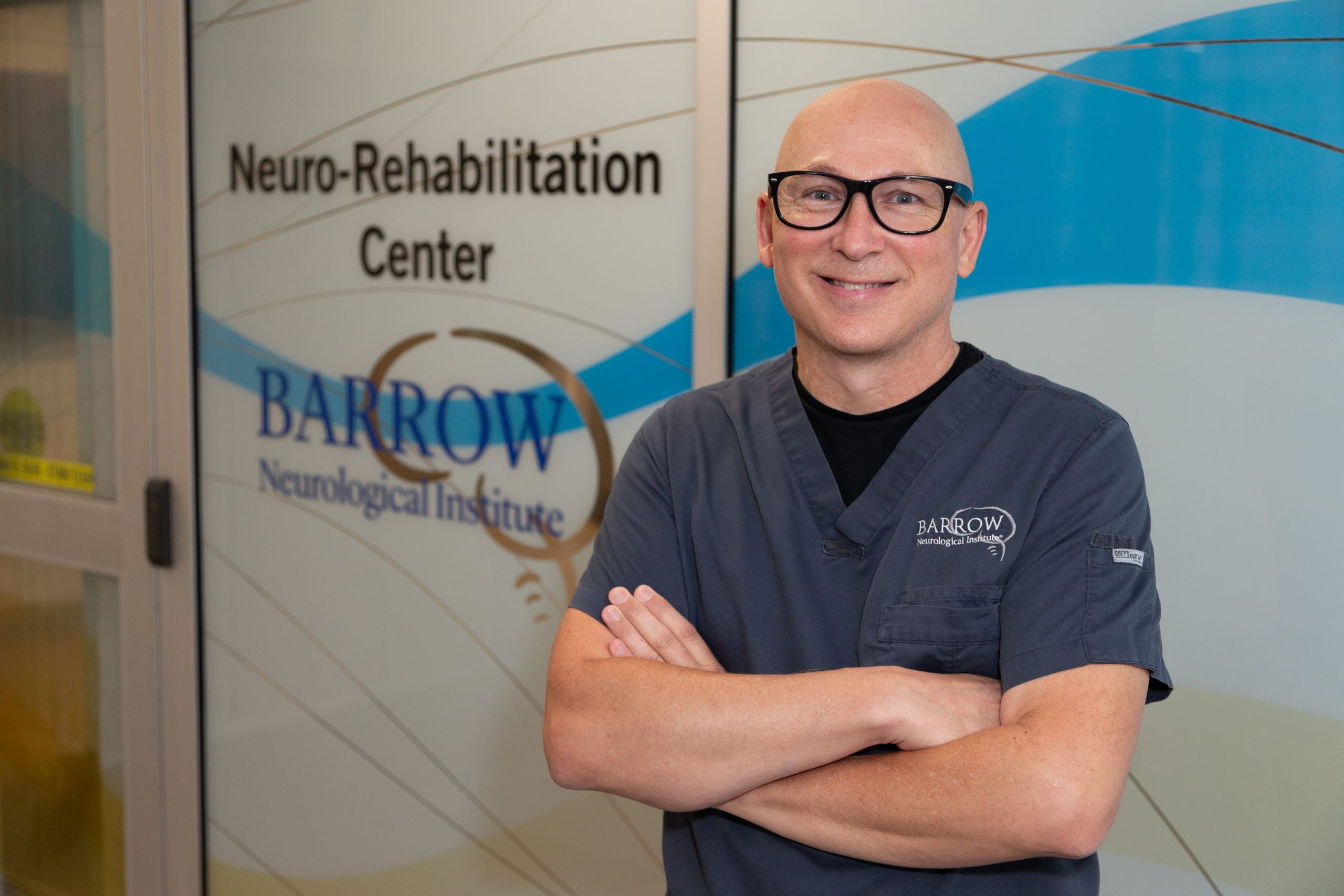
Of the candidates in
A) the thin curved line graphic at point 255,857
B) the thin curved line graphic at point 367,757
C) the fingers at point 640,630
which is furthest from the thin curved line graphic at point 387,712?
the fingers at point 640,630

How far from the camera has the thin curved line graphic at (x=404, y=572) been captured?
7.37 ft

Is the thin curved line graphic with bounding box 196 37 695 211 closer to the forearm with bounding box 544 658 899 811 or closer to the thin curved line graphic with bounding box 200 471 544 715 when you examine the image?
the thin curved line graphic with bounding box 200 471 544 715

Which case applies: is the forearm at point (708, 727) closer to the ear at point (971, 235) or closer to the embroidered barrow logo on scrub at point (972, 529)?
the embroidered barrow logo on scrub at point (972, 529)

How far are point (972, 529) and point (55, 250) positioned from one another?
7.67 ft

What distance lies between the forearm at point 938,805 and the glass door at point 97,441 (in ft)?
6.21

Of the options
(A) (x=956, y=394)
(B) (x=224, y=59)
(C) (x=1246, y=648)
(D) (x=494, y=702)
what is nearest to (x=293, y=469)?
(D) (x=494, y=702)

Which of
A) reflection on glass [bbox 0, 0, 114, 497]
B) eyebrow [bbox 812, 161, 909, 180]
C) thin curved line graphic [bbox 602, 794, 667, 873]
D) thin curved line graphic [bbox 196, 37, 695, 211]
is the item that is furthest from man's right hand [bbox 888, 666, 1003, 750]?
reflection on glass [bbox 0, 0, 114, 497]

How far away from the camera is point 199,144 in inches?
102

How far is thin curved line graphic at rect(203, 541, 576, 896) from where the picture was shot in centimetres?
226

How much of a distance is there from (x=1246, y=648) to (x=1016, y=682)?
1.97 ft

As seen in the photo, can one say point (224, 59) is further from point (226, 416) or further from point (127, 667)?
point (127, 667)

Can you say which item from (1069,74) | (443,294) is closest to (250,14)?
(443,294)

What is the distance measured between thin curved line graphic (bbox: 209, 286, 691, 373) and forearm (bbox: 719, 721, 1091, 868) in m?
0.93

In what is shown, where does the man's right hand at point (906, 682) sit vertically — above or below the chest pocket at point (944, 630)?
below
